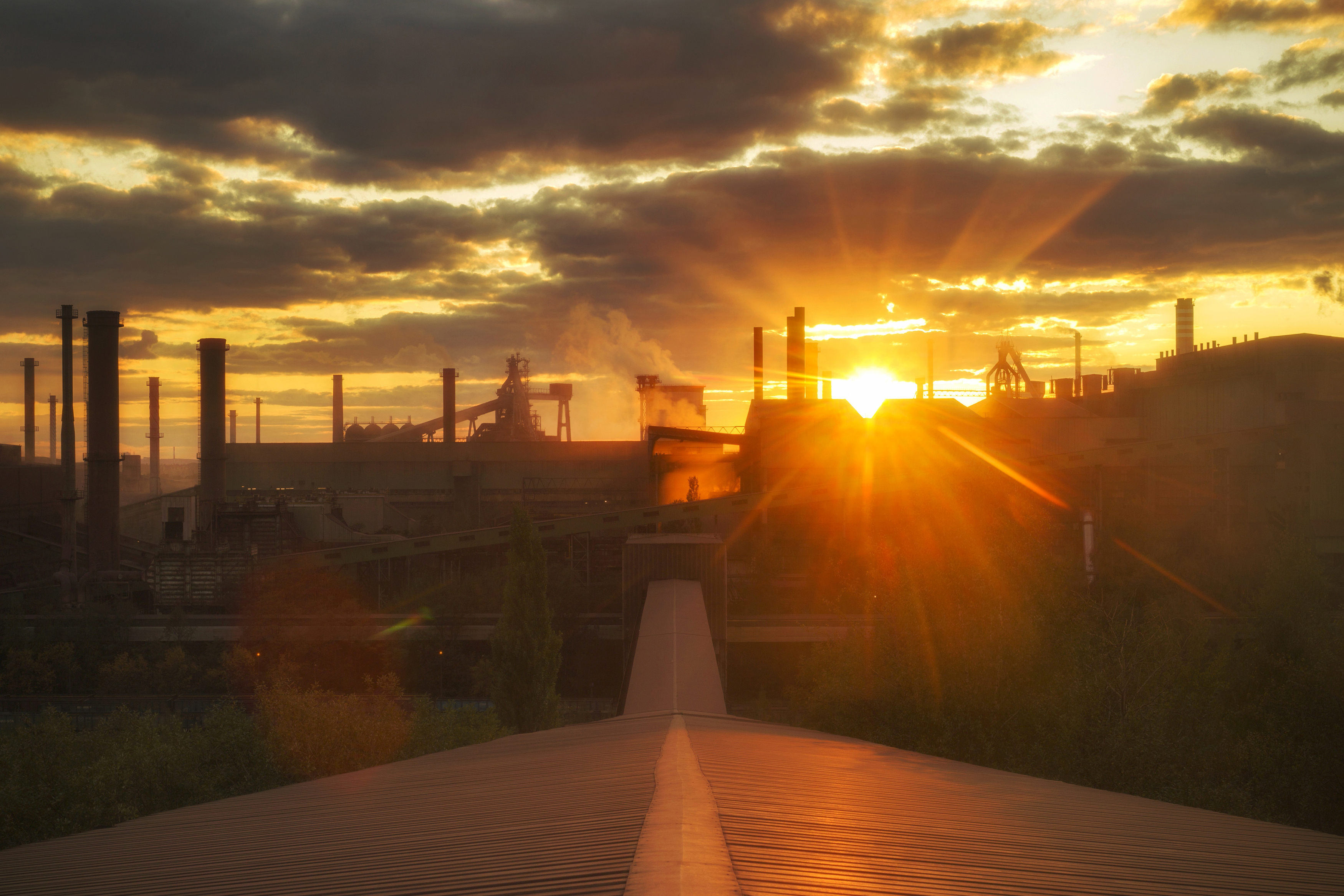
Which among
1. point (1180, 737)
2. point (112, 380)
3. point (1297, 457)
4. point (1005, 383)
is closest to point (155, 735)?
point (1180, 737)

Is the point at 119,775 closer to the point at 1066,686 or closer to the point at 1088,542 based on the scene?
the point at 1066,686

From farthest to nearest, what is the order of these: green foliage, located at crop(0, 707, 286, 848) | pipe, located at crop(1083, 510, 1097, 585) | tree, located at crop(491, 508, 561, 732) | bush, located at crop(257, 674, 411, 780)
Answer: pipe, located at crop(1083, 510, 1097, 585) < tree, located at crop(491, 508, 561, 732) < bush, located at crop(257, 674, 411, 780) < green foliage, located at crop(0, 707, 286, 848)

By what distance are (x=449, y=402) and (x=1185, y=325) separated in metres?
52.9

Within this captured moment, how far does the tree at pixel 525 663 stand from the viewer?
1867cm

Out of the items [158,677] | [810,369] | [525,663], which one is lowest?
[158,677]

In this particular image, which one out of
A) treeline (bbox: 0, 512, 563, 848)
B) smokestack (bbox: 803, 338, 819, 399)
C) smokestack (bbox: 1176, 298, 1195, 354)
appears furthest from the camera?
smokestack (bbox: 1176, 298, 1195, 354)

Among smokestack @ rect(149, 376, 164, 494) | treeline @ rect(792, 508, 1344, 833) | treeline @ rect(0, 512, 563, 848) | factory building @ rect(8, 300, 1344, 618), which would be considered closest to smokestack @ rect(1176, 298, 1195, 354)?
factory building @ rect(8, 300, 1344, 618)

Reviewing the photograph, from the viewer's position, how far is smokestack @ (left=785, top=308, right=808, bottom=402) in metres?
45.5

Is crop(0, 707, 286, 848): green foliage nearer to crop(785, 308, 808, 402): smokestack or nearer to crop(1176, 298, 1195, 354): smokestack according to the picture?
crop(785, 308, 808, 402): smokestack

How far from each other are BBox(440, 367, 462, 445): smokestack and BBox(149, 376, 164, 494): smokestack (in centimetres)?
3623

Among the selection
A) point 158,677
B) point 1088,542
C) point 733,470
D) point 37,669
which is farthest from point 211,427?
point 1088,542

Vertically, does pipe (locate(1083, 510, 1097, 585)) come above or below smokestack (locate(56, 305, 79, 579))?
below

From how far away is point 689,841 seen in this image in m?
3.89

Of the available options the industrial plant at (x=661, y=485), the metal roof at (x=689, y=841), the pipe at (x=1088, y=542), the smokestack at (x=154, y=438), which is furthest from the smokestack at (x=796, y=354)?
the smokestack at (x=154, y=438)
